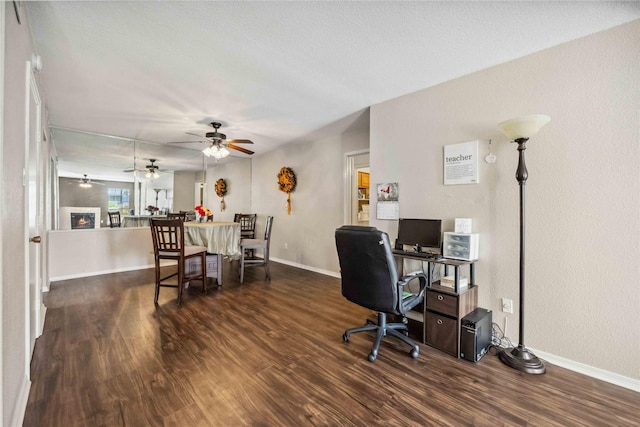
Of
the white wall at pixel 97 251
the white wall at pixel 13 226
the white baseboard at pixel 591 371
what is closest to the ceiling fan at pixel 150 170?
Result: the white wall at pixel 97 251

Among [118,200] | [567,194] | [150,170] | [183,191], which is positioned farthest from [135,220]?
[567,194]

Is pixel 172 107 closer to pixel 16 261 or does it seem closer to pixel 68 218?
pixel 16 261

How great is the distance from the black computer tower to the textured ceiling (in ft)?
6.99

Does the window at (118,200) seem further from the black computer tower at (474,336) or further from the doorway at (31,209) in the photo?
the black computer tower at (474,336)

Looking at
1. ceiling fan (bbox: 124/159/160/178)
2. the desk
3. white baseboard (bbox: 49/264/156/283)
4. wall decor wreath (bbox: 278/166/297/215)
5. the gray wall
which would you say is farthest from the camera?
wall decor wreath (bbox: 278/166/297/215)

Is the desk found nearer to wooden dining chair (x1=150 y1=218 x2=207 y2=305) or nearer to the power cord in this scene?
wooden dining chair (x1=150 y1=218 x2=207 y2=305)

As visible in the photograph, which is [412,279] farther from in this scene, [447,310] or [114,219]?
[114,219]

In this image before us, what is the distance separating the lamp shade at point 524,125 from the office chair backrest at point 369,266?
3.97ft

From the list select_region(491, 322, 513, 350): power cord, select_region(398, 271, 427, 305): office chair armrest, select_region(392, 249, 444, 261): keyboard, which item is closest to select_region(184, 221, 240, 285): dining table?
select_region(392, 249, 444, 261): keyboard

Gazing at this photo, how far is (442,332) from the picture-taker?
88.4 inches

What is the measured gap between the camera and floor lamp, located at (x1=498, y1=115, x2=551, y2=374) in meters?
1.93

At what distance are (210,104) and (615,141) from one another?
370 centimetres

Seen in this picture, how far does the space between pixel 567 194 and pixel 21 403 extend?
3.75 meters

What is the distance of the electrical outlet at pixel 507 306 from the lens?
229 cm
